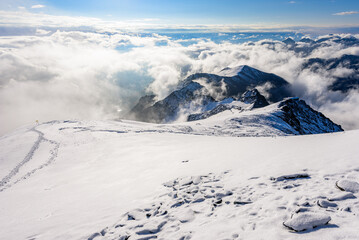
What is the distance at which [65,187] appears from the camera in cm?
1509

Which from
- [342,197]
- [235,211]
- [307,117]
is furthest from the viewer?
[307,117]

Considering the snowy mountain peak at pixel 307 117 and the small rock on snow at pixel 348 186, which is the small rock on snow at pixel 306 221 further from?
the snowy mountain peak at pixel 307 117

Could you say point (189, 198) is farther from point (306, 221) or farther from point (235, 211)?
point (306, 221)

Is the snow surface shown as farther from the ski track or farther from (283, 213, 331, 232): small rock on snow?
the ski track

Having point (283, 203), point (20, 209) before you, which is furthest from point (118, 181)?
point (283, 203)

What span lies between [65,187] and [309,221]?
51.3 feet

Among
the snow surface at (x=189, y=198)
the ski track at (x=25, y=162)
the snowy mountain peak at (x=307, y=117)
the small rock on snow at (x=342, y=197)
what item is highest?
the small rock on snow at (x=342, y=197)

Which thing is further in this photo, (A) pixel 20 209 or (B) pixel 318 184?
(A) pixel 20 209

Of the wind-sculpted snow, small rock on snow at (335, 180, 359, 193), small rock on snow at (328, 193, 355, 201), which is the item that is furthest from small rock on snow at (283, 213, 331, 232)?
small rock on snow at (335, 180, 359, 193)

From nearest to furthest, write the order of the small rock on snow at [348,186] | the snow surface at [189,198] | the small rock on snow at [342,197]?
the snow surface at [189,198] < the small rock on snow at [342,197] < the small rock on snow at [348,186]

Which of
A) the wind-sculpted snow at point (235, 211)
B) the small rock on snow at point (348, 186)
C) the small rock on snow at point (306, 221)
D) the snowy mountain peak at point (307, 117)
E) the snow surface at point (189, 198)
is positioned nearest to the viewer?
the small rock on snow at point (306, 221)

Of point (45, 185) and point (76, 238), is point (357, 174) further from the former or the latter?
point (45, 185)

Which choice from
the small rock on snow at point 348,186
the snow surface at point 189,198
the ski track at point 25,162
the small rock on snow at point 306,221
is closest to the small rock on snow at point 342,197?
the snow surface at point 189,198

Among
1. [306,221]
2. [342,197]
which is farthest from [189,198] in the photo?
[342,197]
